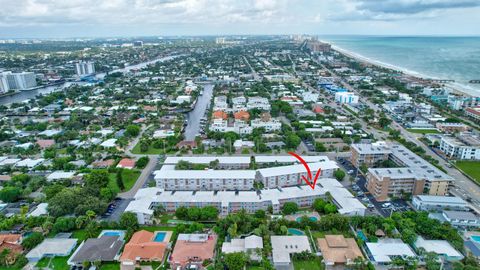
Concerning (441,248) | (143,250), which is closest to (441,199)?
(441,248)

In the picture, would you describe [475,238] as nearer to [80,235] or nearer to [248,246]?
[248,246]

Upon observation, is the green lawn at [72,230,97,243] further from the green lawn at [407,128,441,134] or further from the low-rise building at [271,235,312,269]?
the green lawn at [407,128,441,134]

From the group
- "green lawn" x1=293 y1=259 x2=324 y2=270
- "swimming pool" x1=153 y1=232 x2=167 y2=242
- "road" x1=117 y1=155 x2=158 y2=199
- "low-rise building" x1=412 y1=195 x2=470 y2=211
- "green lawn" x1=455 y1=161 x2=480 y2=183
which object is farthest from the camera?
"green lawn" x1=455 y1=161 x2=480 y2=183

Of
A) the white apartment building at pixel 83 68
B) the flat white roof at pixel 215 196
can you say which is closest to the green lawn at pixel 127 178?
the flat white roof at pixel 215 196

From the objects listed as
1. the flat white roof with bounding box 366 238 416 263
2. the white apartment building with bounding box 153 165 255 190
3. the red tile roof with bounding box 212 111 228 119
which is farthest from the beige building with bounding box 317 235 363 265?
the red tile roof with bounding box 212 111 228 119

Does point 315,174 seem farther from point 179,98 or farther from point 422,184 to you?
point 179,98

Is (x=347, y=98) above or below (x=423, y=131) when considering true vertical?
above
